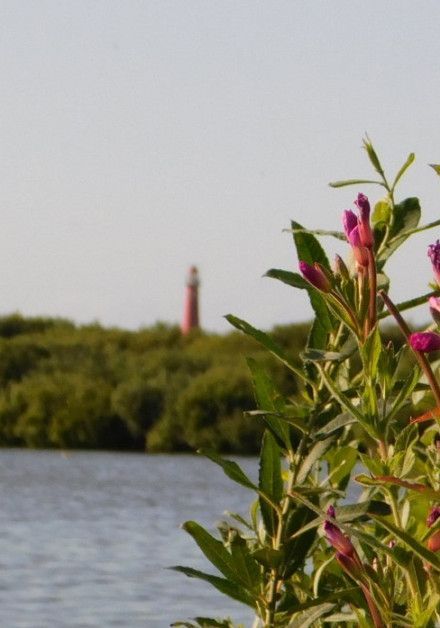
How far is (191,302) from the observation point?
1900 inches

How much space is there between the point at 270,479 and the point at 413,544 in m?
0.46

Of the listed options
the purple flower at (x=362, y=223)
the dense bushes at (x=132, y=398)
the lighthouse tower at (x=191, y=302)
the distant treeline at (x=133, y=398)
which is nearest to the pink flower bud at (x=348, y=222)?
the purple flower at (x=362, y=223)

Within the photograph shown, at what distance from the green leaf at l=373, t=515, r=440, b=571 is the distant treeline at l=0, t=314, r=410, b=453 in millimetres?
A: 22810

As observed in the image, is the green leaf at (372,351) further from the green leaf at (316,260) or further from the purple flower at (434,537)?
the green leaf at (316,260)

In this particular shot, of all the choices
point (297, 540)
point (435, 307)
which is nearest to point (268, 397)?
point (297, 540)

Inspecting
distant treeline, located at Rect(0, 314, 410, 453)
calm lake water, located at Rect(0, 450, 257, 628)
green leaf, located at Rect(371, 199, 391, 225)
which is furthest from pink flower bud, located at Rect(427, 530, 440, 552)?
distant treeline, located at Rect(0, 314, 410, 453)

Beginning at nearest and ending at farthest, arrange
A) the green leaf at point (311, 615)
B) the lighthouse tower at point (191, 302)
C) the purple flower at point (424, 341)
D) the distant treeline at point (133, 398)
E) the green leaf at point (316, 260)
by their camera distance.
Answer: the purple flower at point (424, 341)
the green leaf at point (311, 615)
the green leaf at point (316, 260)
the distant treeline at point (133, 398)
the lighthouse tower at point (191, 302)

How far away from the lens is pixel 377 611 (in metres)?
2.03

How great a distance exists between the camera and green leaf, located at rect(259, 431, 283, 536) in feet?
7.50

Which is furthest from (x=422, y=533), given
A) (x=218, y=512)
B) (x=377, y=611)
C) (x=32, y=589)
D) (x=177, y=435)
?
(x=177, y=435)

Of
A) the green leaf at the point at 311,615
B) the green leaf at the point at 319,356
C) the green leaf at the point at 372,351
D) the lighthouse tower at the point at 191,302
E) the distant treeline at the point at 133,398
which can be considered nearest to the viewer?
the green leaf at the point at 372,351

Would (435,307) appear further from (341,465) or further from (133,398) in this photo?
(133,398)

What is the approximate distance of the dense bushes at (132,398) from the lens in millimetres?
26891

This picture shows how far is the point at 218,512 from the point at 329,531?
13973mm
